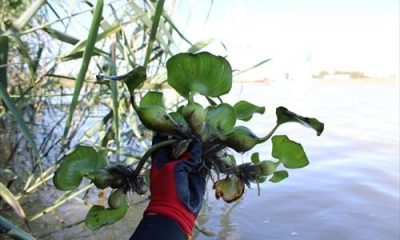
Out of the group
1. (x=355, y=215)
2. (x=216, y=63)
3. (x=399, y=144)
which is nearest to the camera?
(x=216, y=63)

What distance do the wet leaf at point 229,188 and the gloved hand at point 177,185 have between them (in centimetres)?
3

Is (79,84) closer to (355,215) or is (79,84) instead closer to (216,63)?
(216,63)

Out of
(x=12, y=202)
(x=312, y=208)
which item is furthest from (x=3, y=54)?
(x=312, y=208)

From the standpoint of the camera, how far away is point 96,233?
6.07 feet

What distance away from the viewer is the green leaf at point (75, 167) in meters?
0.68

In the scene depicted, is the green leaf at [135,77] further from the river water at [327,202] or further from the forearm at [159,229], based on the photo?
the river water at [327,202]

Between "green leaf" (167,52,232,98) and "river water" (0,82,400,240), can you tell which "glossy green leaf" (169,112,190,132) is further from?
"river water" (0,82,400,240)

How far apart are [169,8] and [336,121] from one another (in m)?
4.59

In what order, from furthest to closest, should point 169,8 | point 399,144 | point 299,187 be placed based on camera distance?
point 399,144
point 299,187
point 169,8

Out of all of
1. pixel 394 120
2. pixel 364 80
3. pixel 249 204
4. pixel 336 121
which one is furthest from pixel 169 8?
pixel 364 80

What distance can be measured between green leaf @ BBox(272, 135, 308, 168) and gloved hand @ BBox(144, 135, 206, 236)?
11cm

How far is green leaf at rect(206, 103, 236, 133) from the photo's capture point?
649 millimetres

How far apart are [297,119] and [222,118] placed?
0.10 metres

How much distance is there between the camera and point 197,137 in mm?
659
